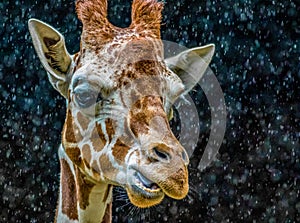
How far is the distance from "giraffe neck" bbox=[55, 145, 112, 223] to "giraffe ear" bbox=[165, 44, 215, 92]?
1.66ft

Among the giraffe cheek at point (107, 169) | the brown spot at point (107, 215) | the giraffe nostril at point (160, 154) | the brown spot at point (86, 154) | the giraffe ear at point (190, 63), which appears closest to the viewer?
the giraffe nostril at point (160, 154)

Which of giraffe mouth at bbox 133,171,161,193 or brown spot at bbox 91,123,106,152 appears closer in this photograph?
giraffe mouth at bbox 133,171,161,193

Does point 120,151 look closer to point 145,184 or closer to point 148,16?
point 145,184

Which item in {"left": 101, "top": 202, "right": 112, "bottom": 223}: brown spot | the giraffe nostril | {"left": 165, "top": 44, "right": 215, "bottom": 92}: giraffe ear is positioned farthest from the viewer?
{"left": 165, "top": 44, "right": 215, "bottom": 92}: giraffe ear

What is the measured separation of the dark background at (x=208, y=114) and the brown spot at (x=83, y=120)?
2751 millimetres

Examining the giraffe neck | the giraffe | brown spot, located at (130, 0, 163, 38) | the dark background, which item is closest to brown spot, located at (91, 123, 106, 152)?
the giraffe

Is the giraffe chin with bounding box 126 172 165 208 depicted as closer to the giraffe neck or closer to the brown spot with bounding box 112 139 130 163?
the brown spot with bounding box 112 139 130 163

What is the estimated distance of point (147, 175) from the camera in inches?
87.9

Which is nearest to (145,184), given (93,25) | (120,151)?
(120,151)

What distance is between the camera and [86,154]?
258 centimetres

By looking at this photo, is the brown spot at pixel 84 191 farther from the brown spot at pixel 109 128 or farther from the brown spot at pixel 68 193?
the brown spot at pixel 109 128

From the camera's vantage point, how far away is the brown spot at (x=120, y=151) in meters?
2.42

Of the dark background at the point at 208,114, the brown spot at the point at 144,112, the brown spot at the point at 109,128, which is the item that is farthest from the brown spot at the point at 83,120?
the dark background at the point at 208,114

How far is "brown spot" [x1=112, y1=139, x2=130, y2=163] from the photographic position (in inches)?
95.1
